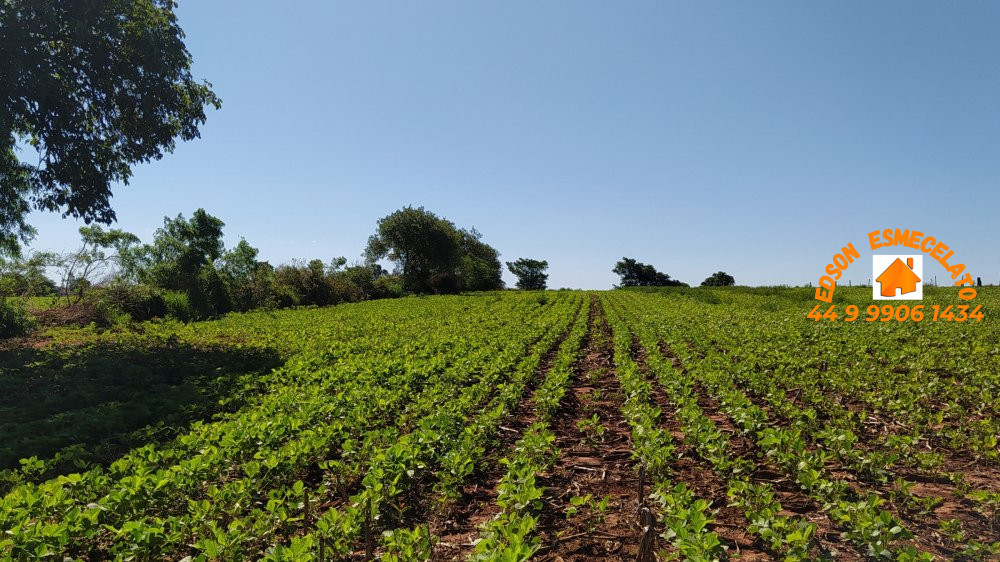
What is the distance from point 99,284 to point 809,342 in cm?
2776

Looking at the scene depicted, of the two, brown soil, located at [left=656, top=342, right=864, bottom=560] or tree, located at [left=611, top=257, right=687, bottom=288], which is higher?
tree, located at [left=611, top=257, right=687, bottom=288]

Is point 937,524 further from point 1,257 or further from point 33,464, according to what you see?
point 1,257

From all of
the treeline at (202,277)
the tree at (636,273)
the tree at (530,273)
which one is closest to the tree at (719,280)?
the tree at (636,273)

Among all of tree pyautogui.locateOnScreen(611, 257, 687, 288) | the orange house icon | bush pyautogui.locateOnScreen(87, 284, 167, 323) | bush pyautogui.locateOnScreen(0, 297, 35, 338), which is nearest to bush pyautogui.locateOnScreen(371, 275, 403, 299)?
bush pyautogui.locateOnScreen(87, 284, 167, 323)

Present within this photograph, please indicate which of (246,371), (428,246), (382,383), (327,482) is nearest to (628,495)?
(327,482)

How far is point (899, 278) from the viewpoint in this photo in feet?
75.6

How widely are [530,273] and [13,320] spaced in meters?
102

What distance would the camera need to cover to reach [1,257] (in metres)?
16.9

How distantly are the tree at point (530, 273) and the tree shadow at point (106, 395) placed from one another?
102254 mm

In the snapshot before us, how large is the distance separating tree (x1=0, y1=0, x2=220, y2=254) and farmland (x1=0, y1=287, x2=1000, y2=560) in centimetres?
A: 512

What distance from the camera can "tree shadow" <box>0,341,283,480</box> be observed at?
549cm

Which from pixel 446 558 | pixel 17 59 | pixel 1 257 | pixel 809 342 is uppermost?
pixel 17 59

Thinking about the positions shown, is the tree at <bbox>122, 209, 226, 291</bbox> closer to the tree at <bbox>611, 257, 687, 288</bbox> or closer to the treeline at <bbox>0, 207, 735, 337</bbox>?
the treeline at <bbox>0, 207, 735, 337</bbox>

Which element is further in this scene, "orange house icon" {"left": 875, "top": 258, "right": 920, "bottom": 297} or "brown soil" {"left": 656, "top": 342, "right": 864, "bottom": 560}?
"orange house icon" {"left": 875, "top": 258, "right": 920, "bottom": 297}
